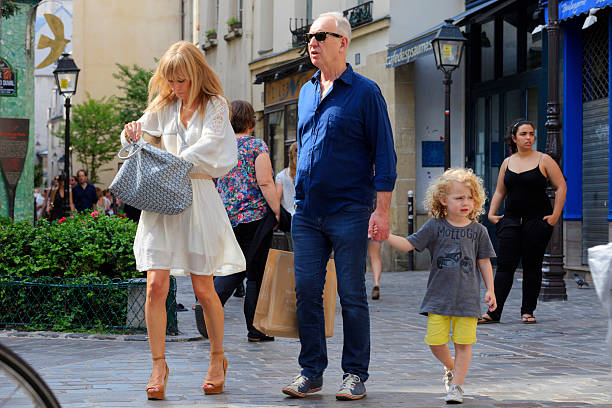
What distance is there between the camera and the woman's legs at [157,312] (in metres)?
5.57

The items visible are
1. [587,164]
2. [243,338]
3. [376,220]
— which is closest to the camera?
[376,220]

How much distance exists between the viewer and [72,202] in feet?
76.0

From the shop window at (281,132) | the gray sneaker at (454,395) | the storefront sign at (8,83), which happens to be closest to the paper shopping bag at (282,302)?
the gray sneaker at (454,395)

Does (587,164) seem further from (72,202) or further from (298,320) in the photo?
(72,202)

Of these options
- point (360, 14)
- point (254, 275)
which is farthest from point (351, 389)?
point (360, 14)

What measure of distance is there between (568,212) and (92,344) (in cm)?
901

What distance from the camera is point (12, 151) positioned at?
1705 cm

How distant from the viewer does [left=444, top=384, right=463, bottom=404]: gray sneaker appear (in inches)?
215

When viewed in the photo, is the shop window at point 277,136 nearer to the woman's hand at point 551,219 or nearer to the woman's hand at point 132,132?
the woman's hand at point 551,219

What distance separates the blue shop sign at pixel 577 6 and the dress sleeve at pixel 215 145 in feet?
28.7

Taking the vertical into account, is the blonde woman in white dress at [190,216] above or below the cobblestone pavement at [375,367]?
above

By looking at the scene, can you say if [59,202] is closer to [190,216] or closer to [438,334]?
[190,216]

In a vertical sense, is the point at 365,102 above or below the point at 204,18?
below

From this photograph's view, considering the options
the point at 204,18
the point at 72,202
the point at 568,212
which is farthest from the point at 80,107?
the point at 568,212
